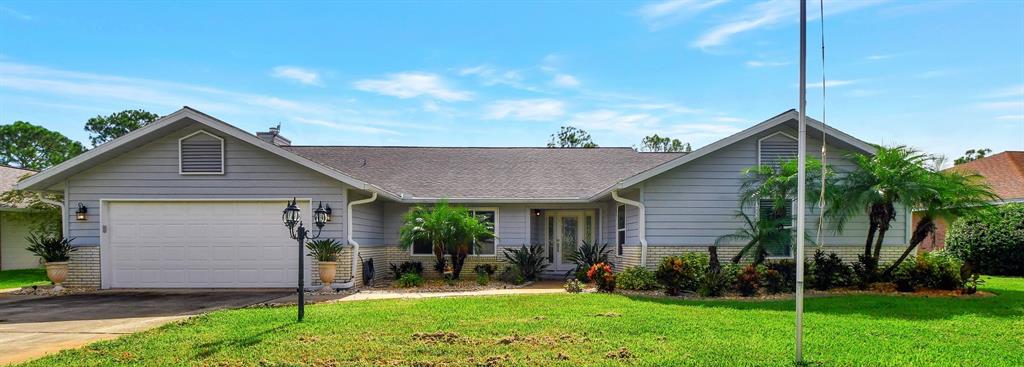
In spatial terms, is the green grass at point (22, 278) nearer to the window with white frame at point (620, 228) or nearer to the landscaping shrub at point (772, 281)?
the window with white frame at point (620, 228)

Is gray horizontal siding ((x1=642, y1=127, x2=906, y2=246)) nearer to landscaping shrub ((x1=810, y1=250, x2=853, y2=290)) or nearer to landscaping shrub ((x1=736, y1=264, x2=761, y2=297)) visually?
landscaping shrub ((x1=810, y1=250, x2=853, y2=290))

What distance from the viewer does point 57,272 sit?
46.5 ft

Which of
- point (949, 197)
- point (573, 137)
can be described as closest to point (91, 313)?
point (949, 197)

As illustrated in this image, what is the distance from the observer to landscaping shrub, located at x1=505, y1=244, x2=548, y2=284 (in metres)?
16.4

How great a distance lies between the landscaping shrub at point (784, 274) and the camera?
40.1ft

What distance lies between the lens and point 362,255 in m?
15.2

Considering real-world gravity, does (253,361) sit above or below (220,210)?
below

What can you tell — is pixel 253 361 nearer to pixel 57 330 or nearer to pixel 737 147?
pixel 57 330

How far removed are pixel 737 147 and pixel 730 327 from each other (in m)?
6.53

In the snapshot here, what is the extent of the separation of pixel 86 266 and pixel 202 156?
340cm

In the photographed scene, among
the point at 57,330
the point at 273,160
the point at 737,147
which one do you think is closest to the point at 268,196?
the point at 273,160

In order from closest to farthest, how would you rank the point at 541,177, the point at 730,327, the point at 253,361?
the point at 253,361 → the point at 730,327 → the point at 541,177

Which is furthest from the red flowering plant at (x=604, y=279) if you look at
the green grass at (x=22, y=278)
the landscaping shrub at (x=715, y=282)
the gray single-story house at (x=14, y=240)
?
the gray single-story house at (x=14, y=240)

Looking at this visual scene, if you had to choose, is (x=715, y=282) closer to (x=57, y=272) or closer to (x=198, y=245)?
(x=198, y=245)
